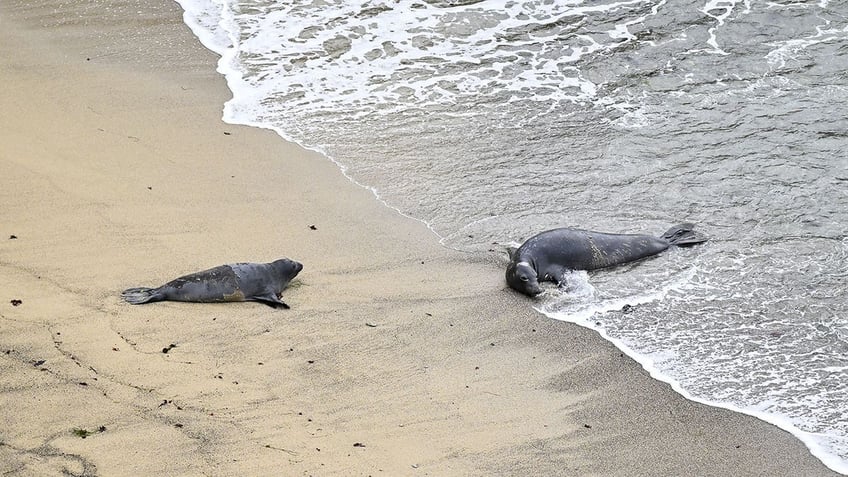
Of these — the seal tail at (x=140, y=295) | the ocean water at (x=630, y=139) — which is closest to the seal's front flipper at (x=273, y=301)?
the seal tail at (x=140, y=295)

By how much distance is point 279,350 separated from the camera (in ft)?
17.7

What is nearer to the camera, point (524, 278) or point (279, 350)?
point (279, 350)

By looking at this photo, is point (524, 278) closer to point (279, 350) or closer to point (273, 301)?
point (273, 301)

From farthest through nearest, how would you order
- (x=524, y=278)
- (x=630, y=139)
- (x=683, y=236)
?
(x=630, y=139) < (x=683, y=236) < (x=524, y=278)

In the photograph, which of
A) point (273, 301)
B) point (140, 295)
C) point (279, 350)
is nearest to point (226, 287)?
point (273, 301)

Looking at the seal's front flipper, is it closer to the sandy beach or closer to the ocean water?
the sandy beach

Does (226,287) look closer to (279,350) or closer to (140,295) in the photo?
(140,295)

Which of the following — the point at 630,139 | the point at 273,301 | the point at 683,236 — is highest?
the point at 273,301

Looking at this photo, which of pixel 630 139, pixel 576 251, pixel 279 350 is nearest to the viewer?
pixel 279 350

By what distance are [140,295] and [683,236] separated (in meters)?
3.75

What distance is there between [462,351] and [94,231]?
8.39 ft

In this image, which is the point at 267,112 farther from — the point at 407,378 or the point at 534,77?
the point at 407,378

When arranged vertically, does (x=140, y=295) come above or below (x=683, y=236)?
above

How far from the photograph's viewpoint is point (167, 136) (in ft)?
28.0
